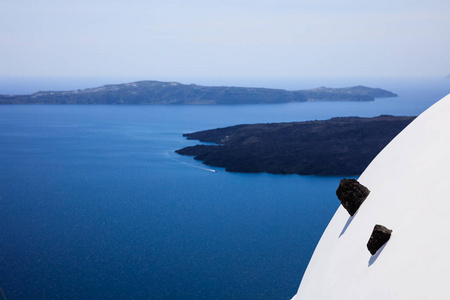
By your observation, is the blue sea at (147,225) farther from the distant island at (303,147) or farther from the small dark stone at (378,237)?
the small dark stone at (378,237)

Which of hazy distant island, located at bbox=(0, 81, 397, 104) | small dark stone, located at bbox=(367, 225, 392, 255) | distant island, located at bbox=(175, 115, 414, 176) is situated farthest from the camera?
hazy distant island, located at bbox=(0, 81, 397, 104)

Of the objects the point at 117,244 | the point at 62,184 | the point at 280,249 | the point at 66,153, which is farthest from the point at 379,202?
the point at 66,153

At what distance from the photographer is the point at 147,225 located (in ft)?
80.8

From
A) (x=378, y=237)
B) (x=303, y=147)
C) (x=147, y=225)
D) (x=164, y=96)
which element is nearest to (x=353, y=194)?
(x=378, y=237)

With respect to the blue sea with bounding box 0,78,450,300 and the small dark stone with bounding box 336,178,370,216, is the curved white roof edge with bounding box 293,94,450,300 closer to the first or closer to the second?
the small dark stone with bounding box 336,178,370,216

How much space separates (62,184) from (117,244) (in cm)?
1486

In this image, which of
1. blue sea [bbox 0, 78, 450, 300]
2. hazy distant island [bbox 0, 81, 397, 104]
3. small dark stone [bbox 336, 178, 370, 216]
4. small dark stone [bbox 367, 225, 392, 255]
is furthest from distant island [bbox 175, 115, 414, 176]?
hazy distant island [bbox 0, 81, 397, 104]

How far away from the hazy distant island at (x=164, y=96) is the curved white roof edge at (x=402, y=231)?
3907 inches

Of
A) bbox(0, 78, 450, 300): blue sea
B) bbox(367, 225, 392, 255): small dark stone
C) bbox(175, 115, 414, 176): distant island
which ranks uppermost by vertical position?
bbox(367, 225, 392, 255): small dark stone

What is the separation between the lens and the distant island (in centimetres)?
3916

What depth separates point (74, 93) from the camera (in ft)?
342

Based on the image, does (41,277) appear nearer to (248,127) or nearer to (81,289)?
(81,289)

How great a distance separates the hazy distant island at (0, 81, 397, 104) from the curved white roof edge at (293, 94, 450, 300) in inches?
3907

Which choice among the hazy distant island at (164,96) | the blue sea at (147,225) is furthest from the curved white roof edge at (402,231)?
the hazy distant island at (164,96)
